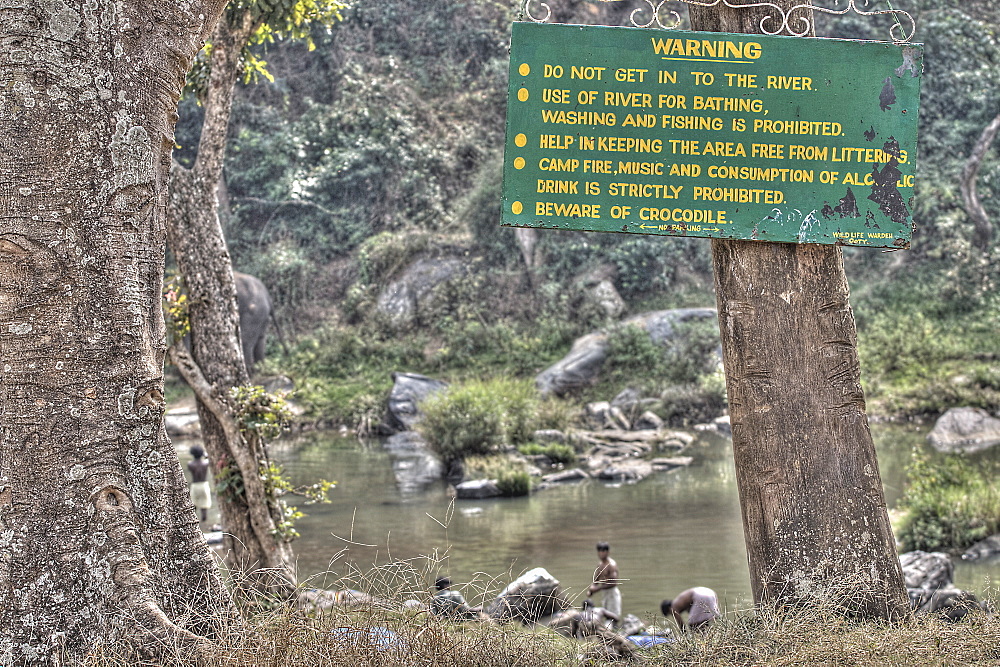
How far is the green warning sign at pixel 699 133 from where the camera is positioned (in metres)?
3.61

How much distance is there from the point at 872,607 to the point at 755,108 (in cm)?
193

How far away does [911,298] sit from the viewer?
65.0 feet

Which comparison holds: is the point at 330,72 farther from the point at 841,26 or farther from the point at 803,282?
the point at 803,282

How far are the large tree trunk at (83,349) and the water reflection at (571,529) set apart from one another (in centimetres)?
324

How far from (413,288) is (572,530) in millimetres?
12879

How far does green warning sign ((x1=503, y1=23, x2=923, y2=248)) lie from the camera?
11.8 ft

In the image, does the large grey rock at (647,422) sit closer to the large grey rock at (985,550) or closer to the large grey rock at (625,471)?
the large grey rock at (625,471)

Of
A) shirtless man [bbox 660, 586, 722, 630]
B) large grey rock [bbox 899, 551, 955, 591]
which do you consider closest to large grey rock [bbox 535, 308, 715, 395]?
large grey rock [bbox 899, 551, 955, 591]

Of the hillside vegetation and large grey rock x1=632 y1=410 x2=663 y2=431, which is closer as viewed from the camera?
large grey rock x1=632 y1=410 x2=663 y2=431

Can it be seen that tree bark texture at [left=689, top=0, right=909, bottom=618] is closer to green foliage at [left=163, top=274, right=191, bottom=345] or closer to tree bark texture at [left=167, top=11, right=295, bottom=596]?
tree bark texture at [left=167, top=11, right=295, bottom=596]

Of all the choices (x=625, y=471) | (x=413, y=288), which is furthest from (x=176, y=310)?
(x=413, y=288)

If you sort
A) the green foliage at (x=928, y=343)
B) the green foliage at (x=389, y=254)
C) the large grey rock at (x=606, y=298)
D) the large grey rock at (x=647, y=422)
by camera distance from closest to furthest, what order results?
the green foliage at (x=928, y=343) → the large grey rock at (x=647, y=422) → the large grey rock at (x=606, y=298) → the green foliage at (x=389, y=254)

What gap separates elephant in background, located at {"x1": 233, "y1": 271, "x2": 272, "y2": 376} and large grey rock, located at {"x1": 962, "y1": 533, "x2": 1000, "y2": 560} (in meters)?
14.0

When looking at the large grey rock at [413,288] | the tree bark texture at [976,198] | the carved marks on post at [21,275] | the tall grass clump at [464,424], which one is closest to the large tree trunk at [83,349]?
the carved marks on post at [21,275]
